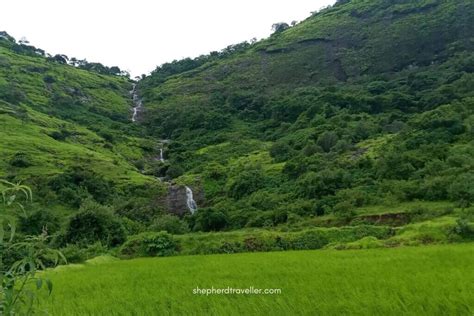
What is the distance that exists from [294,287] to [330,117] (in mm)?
68819

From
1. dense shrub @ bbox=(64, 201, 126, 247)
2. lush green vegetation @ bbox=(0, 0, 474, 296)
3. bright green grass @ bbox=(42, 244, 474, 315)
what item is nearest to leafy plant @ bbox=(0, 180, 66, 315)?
lush green vegetation @ bbox=(0, 0, 474, 296)

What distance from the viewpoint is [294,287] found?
33.5 ft

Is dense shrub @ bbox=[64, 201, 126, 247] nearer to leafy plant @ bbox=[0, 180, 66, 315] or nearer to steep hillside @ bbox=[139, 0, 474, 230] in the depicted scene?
steep hillside @ bbox=[139, 0, 474, 230]

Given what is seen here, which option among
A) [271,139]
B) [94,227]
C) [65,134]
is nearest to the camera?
[94,227]

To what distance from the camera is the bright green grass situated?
7.60 m

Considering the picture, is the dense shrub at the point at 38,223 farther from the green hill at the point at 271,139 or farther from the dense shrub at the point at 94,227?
the dense shrub at the point at 94,227

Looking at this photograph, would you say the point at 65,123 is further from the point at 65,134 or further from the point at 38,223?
the point at 38,223

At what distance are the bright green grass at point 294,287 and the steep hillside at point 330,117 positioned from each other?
1669 centimetres

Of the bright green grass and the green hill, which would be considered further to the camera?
the green hill

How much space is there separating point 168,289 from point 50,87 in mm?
108851

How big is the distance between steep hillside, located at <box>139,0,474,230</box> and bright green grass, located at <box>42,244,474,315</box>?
54.7 feet

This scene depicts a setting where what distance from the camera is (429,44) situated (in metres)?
108

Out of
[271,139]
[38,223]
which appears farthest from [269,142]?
[38,223]

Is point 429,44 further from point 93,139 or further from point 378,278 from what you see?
point 378,278
